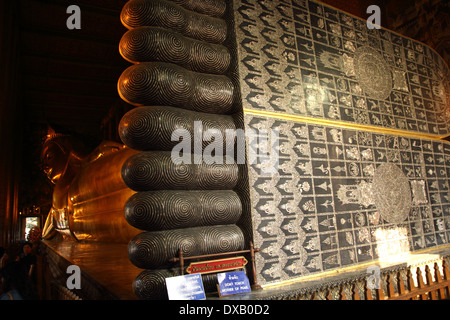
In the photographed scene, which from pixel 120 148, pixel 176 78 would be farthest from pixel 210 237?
pixel 120 148

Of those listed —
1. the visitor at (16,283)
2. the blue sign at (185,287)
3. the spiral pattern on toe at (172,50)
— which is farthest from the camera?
the spiral pattern on toe at (172,50)

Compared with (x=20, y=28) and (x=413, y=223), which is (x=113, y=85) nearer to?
(x=20, y=28)

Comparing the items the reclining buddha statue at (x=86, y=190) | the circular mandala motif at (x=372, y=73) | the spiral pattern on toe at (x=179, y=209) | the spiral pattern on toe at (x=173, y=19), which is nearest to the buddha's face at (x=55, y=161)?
the reclining buddha statue at (x=86, y=190)

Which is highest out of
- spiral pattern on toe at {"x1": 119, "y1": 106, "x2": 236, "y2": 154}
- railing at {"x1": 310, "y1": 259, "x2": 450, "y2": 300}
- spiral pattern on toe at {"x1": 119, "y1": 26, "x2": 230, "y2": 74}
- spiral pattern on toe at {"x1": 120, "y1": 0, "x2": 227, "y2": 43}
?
spiral pattern on toe at {"x1": 120, "y1": 0, "x2": 227, "y2": 43}

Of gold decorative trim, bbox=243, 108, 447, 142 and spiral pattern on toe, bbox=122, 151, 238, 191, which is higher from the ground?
gold decorative trim, bbox=243, 108, 447, 142

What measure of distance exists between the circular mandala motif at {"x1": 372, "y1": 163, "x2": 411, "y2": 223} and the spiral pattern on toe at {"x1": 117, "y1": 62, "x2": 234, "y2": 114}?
6.98 feet

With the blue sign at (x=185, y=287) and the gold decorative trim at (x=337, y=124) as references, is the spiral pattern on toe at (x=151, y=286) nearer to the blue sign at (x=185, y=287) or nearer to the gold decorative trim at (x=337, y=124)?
the blue sign at (x=185, y=287)

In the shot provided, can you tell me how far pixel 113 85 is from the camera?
10.5 m

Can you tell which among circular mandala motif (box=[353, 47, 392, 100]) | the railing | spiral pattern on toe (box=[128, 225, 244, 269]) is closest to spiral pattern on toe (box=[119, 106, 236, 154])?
spiral pattern on toe (box=[128, 225, 244, 269])

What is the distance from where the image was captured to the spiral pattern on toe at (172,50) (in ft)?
7.88

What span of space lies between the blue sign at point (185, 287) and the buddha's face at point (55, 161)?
5.50 meters

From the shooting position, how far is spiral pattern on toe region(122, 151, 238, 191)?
222cm

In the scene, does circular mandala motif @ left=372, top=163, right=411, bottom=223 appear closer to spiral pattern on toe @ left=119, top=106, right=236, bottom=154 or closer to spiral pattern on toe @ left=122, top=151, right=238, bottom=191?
spiral pattern on toe @ left=122, top=151, right=238, bottom=191
